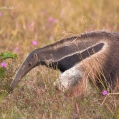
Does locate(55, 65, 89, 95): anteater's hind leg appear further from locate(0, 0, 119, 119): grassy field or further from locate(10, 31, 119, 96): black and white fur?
locate(0, 0, 119, 119): grassy field

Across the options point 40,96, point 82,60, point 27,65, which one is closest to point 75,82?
point 82,60

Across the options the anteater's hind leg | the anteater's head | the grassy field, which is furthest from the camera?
the anteater's head

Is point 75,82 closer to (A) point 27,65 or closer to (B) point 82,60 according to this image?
(B) point 82,60

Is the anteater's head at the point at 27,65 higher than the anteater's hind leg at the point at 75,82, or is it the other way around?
the anteater's head at the point at 27,65

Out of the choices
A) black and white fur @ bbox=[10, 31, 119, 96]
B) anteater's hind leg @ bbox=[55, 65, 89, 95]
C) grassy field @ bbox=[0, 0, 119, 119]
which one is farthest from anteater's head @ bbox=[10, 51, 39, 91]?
anteater's hind leg @ bbox=[55, 65, 89, 95]

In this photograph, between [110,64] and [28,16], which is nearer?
[110,64]

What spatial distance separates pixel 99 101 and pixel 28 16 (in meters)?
6.72

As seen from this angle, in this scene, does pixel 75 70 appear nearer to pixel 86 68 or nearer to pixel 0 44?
pixel 86 68

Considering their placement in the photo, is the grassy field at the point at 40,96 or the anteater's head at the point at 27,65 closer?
the grassy field at the point at 40,96

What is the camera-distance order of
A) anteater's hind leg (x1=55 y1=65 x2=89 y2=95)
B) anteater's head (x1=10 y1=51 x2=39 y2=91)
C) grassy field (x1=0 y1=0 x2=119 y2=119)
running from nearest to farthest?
grassy field (x1=0 y1=0 x2=119 y2=119)
anteater's hind leg (x1=55 y1=65 x2=89 y2=95)
anteater's head (x1=10 y1=51 x2=39 y2=91)

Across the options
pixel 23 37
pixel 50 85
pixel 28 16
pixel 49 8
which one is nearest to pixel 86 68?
pixel 50 85

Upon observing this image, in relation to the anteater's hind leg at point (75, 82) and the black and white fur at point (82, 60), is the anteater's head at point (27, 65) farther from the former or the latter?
the anteater's hind leg at point (75, 82)

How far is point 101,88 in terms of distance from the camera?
7820mm

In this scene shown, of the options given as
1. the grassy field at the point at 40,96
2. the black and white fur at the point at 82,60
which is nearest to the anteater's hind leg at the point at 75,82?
the black and white fur at the point at 82,60
